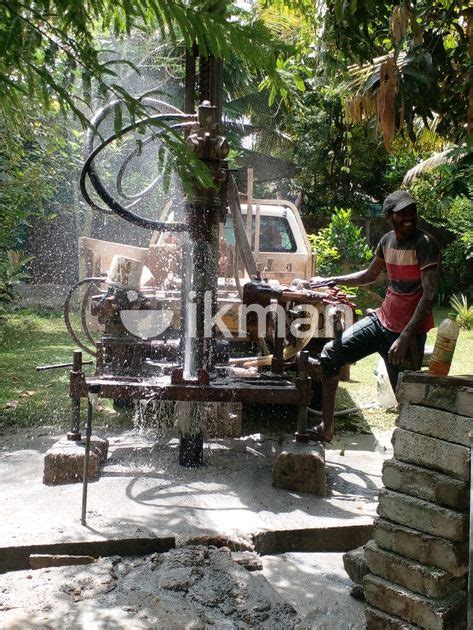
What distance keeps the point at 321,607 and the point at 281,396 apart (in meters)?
1.62

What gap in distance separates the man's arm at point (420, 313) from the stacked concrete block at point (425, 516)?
4.40 ft

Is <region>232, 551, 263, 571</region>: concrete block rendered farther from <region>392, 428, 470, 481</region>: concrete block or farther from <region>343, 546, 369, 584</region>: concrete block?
<region>392, 428, 470, 481</region>: concrete block

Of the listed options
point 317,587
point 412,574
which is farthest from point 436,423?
point 317,587

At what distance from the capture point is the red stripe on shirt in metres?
4.28

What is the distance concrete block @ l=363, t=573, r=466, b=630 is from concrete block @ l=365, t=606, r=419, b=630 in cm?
2

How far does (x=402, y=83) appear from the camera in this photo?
12.0ft

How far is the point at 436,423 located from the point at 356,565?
38.5 inches

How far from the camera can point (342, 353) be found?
4.66 m

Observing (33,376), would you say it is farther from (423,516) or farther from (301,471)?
(423,516)

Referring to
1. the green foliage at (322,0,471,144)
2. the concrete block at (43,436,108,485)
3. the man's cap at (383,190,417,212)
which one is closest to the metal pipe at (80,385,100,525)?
the concrete block at (43,436,108,485)

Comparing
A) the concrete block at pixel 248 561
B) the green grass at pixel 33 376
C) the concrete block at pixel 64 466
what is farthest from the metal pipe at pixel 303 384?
the green grass at pixel 33 376

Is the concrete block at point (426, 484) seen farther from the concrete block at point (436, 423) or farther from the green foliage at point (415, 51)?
the green foliage at point (415, 51)
